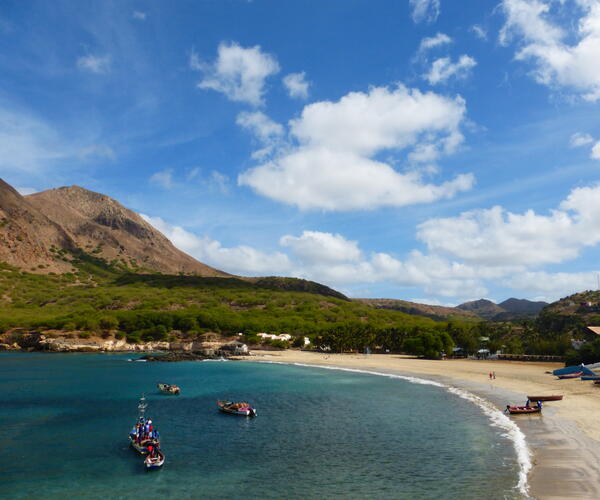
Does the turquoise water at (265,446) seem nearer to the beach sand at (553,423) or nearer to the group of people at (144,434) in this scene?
the group of people at (144,434)

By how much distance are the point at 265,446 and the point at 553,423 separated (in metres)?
28.1

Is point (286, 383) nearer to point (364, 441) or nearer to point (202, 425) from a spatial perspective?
point (202, 425)

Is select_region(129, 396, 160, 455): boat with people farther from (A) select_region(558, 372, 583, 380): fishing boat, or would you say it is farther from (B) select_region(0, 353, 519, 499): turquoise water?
(A) select_region(558, 372, 583, 380): fishing boat

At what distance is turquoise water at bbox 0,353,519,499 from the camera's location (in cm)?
2719

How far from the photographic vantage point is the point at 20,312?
193250 mm

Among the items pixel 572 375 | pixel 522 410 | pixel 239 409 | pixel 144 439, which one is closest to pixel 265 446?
pixel 144 439

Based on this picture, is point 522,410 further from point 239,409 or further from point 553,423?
point 239,409

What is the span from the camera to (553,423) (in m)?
42.1

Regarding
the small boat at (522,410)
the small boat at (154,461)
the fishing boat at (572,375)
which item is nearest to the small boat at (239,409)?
the small boat at (154,461)

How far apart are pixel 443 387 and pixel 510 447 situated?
3977 centimetres

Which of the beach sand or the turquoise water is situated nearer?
the beach sand

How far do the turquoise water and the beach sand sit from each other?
2.34 m

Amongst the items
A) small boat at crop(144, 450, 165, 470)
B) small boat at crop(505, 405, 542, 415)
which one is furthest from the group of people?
small boat at crop(505, 405, 542, 415)

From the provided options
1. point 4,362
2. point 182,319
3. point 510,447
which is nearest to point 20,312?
point 182,319
